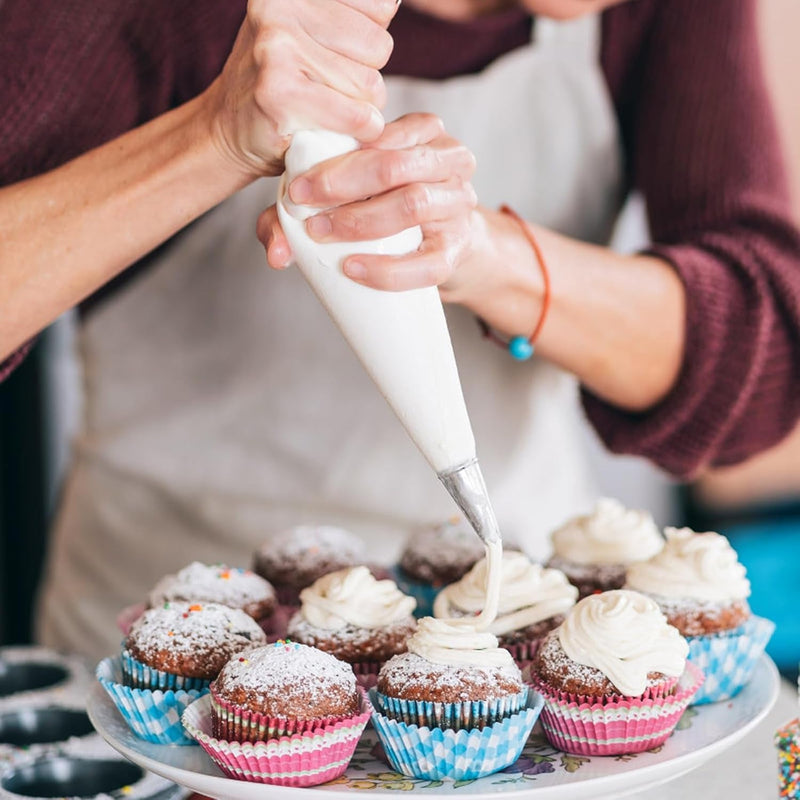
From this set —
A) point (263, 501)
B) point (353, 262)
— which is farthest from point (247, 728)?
point (263, 501)

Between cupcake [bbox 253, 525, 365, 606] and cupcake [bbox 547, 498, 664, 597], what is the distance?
0.26m

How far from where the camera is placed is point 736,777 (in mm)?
1119

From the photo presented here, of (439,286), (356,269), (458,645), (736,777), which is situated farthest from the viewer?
(439,286)

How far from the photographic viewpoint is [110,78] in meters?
1.30

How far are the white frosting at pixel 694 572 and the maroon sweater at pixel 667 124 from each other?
0.30 meters

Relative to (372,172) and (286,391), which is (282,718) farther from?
(286,391)

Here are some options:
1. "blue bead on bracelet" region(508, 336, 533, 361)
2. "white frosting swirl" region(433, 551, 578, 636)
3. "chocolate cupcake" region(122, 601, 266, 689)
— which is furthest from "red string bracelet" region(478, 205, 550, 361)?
"chocolate cupcake" region(122, 601, 266, 689)

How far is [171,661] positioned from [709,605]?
59 cm

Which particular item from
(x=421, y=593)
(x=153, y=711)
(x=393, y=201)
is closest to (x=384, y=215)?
(x=393, y=201)

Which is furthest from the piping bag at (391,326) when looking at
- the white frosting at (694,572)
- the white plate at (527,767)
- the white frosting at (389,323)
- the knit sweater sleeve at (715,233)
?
A: the knit sweater sleeve at (715,233)

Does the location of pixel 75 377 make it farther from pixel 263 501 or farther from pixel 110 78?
pixel 110 78

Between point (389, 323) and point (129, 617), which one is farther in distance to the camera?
point (129, 617)

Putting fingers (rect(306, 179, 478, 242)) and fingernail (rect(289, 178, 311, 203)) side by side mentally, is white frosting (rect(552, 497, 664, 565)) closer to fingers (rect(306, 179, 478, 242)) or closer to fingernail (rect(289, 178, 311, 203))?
fingers (rect(306, 179, 478, 242))

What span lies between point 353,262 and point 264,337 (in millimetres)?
821
